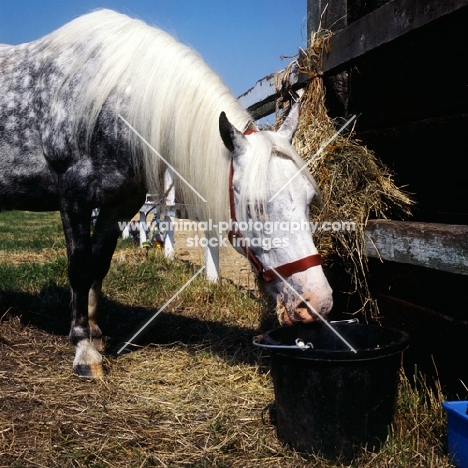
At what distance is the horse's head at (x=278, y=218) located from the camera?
2525 millimetres

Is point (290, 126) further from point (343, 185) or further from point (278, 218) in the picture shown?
point (278, 218)

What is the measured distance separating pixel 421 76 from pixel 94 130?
183 centimetres

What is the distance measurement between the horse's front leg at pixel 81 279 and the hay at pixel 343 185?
140 centimetres

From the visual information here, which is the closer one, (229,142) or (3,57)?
(229,142)

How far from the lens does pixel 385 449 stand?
220cm

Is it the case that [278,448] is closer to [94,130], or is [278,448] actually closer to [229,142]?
[229,142]

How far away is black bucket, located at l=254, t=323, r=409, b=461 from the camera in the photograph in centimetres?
215

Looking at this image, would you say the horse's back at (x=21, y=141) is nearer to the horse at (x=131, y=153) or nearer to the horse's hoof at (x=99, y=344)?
the horse at (x=131, y=153)

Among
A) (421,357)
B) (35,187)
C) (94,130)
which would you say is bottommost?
(421,357)

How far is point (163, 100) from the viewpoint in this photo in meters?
3.13

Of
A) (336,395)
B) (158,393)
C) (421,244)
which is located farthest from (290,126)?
(158,393)

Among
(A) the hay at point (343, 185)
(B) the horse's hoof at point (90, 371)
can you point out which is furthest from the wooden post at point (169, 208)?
(B) the horse's hoof at point (90, 371)

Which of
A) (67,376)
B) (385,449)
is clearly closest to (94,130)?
(67,376)

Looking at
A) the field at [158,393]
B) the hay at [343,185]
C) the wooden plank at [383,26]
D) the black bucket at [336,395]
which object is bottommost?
the field at [158,393]
